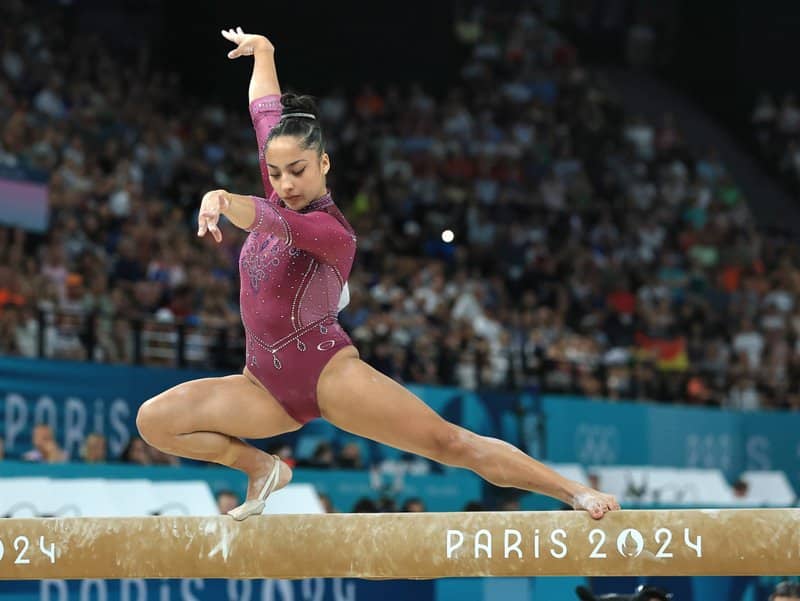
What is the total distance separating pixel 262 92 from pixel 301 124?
56cm

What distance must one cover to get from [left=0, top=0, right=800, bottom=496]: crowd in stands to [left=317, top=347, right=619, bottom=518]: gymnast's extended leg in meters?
5.81

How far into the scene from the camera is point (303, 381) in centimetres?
508

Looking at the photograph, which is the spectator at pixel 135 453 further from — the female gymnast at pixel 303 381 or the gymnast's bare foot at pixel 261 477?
the female gymnast at pixel 303 381

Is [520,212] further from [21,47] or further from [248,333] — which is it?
[248,333]

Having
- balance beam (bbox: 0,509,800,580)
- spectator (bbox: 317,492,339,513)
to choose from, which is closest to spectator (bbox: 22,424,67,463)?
spectator (bbox: 317,492,339,513)

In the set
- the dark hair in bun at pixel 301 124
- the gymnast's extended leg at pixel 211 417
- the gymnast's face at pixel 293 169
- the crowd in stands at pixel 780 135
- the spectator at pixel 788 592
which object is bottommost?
the spectator at pixel 788 592

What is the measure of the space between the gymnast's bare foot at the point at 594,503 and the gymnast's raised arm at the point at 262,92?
1633 millimetres

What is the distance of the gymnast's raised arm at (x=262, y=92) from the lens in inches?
213

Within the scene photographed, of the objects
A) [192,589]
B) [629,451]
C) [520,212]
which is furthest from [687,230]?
[192,589]

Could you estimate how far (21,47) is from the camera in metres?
15.1

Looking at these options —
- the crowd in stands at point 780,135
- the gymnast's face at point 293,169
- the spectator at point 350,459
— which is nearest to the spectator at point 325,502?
the spectator at point 350,459

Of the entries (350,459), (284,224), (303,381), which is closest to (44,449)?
(350,459)

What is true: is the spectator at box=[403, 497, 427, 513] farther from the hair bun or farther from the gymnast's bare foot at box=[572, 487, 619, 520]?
the hair bun

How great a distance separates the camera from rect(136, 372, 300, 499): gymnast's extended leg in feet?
16.7
